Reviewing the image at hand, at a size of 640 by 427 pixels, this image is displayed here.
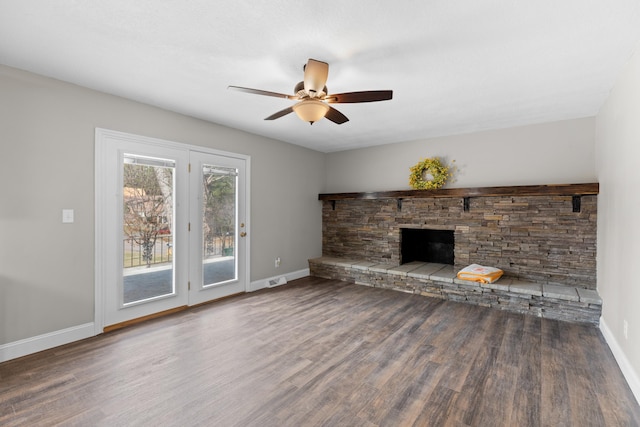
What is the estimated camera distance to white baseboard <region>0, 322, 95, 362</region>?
260 centimetres

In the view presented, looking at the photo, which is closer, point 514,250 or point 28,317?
point 28,317

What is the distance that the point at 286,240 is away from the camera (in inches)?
212

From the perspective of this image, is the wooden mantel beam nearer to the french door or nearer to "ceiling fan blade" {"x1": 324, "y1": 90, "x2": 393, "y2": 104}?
the french door

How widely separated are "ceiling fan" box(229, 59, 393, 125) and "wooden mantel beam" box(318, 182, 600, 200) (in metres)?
2.66

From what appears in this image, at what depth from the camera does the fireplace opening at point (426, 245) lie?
5.23m

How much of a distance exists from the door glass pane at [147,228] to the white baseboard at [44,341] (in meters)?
0.43

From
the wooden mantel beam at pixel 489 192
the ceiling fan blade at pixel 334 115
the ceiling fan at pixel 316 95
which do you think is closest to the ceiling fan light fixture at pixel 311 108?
the ceiling fan at pixel 316 95

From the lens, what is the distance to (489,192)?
4285 millimetres

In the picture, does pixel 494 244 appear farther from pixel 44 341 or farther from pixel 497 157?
pixel 44 341

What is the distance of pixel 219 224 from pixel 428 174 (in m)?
3.33

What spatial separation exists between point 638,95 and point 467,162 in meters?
2.51

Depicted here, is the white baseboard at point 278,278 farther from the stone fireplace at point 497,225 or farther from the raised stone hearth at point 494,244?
the stone fireplace at point 497,225

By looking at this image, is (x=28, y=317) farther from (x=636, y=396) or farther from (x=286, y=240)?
(x=636, y=396)

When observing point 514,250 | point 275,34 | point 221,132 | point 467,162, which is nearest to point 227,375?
point 275,34
